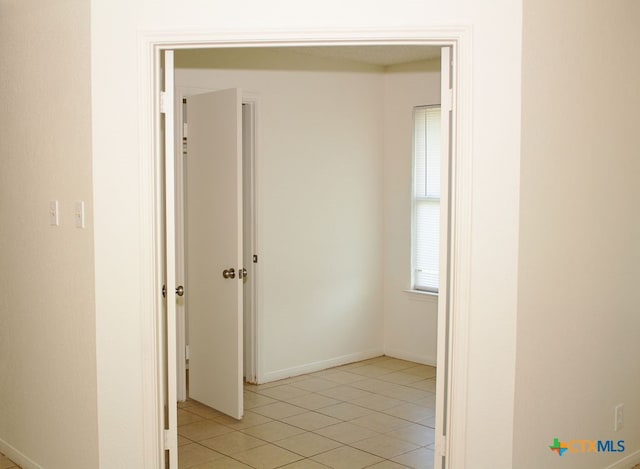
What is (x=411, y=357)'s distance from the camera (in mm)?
6246

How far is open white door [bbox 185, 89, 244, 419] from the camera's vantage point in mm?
4633

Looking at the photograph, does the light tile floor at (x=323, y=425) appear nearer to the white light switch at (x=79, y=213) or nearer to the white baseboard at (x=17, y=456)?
the white baseboard at (x=17, y=456)

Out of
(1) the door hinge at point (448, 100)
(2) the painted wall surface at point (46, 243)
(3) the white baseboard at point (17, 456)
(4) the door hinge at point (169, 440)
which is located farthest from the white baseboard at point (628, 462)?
(3) the white baseboard at point (17, 456)

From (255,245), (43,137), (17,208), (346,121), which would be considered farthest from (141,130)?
(346,121)

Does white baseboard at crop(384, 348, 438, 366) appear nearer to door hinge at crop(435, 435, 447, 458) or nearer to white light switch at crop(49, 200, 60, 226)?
door hinge at crop(435, 435, 447, 458)

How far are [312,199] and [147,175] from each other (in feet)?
9.47

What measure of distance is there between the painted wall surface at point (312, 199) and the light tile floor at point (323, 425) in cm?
37

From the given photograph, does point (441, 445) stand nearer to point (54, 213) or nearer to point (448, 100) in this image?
point (448, 100)

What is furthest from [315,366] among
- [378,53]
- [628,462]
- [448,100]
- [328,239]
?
[448,100]

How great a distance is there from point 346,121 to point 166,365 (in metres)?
3.33

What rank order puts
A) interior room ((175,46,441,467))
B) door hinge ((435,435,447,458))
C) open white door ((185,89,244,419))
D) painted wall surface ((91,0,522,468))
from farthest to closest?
interior room ((175,46,441,467)) < open white door ((185,89,244,419)) < door hinge ((435,435,447,458)) < painted wall surface ((91,0,522,468))

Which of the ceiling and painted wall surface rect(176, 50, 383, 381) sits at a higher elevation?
the ceiling

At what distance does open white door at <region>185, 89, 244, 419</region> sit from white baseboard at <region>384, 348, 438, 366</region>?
2.01 metres

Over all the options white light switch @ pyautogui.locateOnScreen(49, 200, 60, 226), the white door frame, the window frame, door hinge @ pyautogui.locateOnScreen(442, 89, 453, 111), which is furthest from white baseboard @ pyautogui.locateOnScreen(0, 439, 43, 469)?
the window frame
